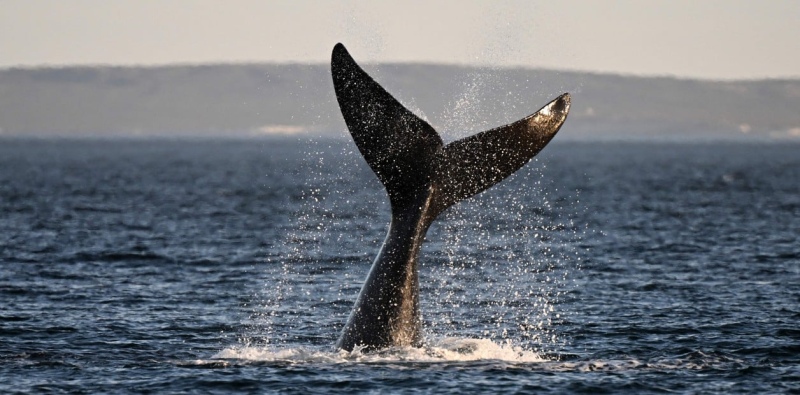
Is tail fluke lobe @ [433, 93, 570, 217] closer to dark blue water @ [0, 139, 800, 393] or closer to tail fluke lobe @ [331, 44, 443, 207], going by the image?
tail fluke lobe @ [331, 44, 443, 207]

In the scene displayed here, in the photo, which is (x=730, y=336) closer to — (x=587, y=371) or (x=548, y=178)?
(x=587, y=371)

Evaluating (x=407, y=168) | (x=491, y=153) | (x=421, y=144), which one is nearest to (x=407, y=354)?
(x=407, y=168)

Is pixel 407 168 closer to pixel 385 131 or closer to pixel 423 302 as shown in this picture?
pixel 385 131

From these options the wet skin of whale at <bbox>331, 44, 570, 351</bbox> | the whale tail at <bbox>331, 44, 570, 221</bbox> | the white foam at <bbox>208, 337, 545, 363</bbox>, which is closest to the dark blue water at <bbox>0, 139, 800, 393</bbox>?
the white foam at <bbox>208, 337, 545, 363</bbox>

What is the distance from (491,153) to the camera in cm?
1397

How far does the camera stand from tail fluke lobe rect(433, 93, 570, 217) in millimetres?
13867

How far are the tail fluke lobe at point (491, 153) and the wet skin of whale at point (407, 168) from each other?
11mm

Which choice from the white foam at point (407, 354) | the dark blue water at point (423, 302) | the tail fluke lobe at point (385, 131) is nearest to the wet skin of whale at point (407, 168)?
the tail fluke lobe at point (385, 131)

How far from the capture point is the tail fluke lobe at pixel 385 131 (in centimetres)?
1376

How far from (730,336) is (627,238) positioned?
1686 centimetres

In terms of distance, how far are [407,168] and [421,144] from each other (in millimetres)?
312

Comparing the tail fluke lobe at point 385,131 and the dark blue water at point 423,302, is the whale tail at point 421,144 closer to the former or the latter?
the tail fluke lobe at point 385,131

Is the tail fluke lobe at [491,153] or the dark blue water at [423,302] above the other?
the tail fluke lobe at [491,153]

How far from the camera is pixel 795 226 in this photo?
38.4 metres
